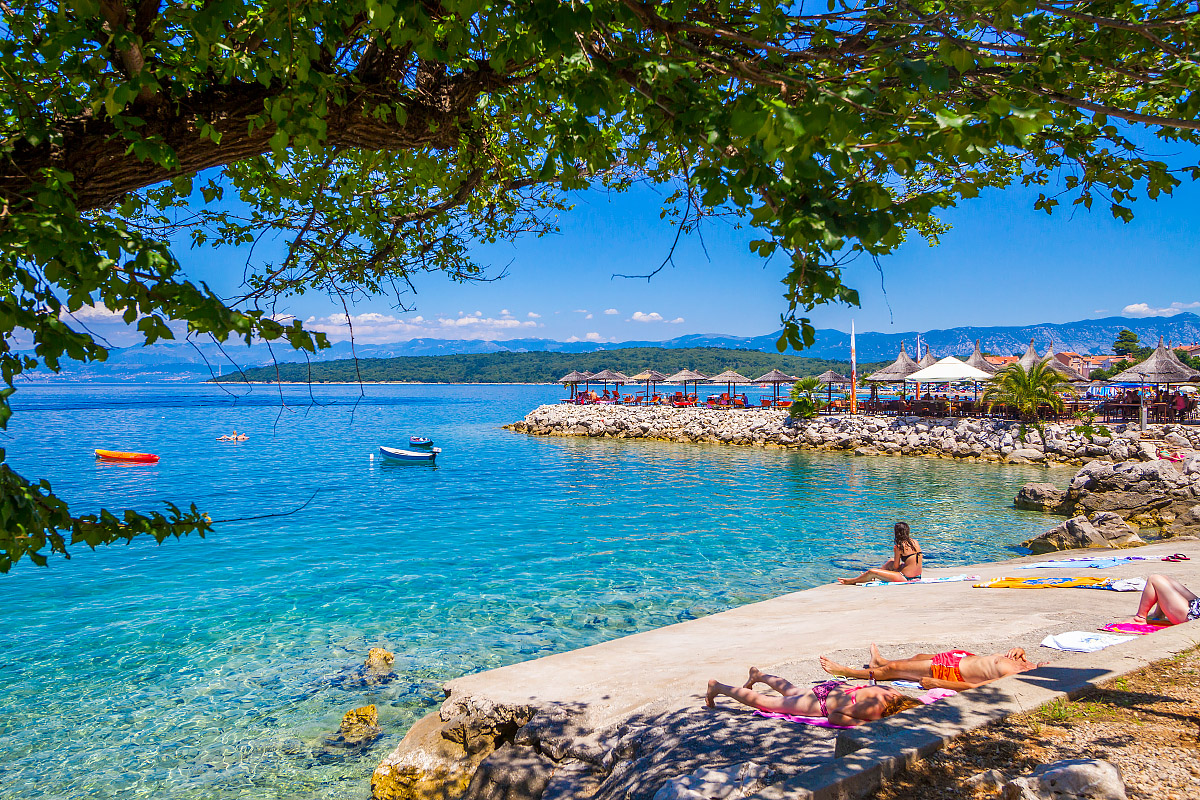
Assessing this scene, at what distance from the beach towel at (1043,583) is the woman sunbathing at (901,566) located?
1.11m

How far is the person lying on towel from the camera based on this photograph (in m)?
4.40

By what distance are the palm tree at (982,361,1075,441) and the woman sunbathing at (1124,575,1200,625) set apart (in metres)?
22.8

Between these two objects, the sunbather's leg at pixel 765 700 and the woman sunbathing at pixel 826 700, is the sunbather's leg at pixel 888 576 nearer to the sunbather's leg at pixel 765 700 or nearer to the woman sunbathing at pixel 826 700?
the woman sunbathing at pixel 826 700

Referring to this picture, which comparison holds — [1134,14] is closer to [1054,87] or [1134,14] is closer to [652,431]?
[1054,87]

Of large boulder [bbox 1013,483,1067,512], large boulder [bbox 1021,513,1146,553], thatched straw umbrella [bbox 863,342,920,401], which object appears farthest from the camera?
thatched straw umbrella [bbox 863,342,920,401]

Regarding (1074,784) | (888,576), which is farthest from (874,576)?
(1074,784)

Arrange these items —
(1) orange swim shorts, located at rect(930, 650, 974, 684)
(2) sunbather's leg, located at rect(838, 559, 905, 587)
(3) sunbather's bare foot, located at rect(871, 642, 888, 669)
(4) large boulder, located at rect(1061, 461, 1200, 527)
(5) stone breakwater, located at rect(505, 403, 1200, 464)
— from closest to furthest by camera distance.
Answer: (1) orange swim shorts, located at rect(930, 650, 974, 684) → (3) sunbather's bare foot, located at rect(871, 642, 888, 669) → (2) sunbather's leg, located at rect(838, 559, 905, 587) → (4) large boulder, located at rect(1061, 461, 1200, 527) → (5) stone breakwater, located at rect(505, 403, 1200, 464)

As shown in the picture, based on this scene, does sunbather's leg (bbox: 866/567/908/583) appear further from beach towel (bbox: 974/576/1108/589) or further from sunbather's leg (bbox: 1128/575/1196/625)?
sunbather's leg (bbox: 1128/575/1196/625)

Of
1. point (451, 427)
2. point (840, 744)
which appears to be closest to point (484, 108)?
point (840, 744)

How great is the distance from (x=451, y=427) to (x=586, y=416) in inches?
631

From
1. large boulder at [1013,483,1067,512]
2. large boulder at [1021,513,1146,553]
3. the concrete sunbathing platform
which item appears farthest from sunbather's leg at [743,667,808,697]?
large boulder at [1013,483,1067,512]

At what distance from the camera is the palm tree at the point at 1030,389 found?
2541 cm

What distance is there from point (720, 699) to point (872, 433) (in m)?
26.3

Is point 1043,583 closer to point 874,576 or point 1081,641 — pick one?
point 874,576
